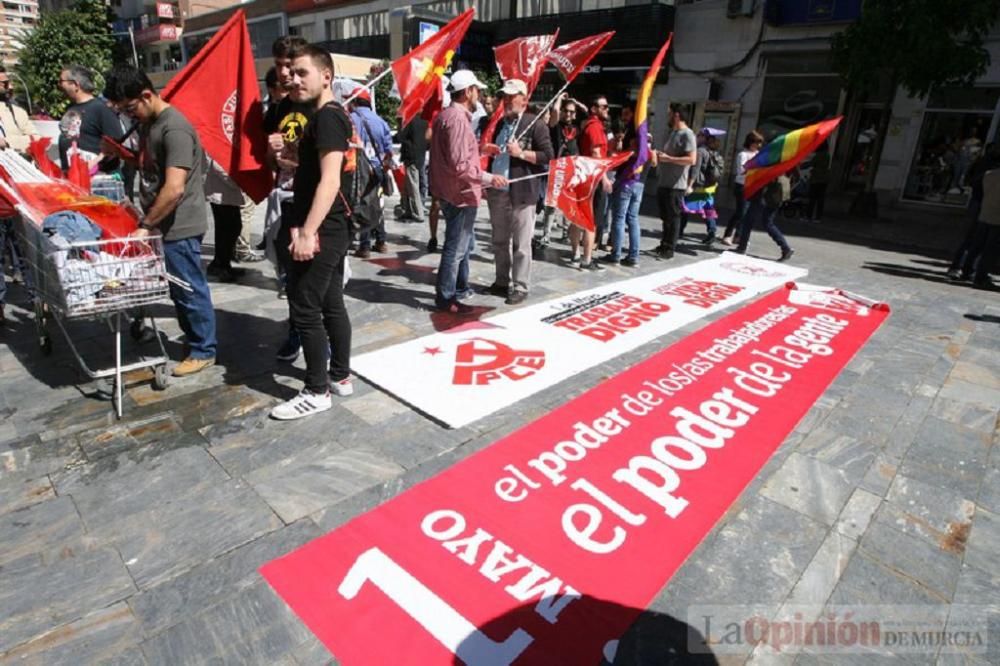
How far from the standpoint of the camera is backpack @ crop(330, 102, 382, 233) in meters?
3.29

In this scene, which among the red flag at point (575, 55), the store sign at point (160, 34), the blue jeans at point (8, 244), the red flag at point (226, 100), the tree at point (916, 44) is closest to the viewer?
the red flag at point (226, 100)

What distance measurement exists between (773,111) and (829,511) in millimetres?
17127

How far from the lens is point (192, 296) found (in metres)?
3.84

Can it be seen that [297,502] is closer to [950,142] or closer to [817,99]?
Result: [950,142]

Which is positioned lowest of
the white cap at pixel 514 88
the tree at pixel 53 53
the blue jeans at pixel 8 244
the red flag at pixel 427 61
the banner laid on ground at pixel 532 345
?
the banner laid on ground at pixel 532 345

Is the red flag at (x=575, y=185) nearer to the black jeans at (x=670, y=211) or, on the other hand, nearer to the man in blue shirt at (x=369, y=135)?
the man in blue shirt at (x=369, y=135)

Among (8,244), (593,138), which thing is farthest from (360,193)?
(8,244)

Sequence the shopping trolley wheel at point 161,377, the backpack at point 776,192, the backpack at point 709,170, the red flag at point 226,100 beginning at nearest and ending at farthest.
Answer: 1. the shopping trolley wheel at point 161,377
2. the red flag at point 226,100
3. the backpack at point 776,192
4. the backpack at point 709,170

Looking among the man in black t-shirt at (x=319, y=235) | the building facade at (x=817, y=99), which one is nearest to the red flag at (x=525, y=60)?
the man in black t-shirt at (x=319, y=235)

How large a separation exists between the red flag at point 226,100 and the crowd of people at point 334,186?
5.7 inches

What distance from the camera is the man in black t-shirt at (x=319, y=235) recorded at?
9.86 feet

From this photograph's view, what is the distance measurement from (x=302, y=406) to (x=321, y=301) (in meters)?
0.65

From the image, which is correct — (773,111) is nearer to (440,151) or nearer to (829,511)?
(440,151)

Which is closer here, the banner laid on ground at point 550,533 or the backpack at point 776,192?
the banner laid on ground at point 550,533
